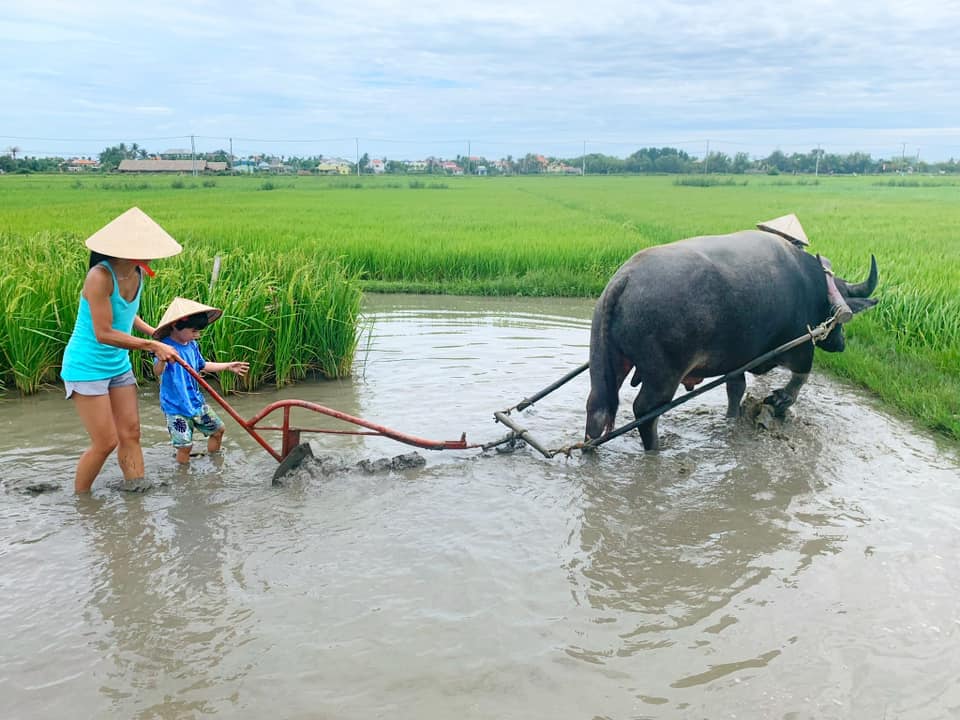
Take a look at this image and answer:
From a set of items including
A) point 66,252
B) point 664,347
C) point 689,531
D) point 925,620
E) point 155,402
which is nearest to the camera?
point 925,620

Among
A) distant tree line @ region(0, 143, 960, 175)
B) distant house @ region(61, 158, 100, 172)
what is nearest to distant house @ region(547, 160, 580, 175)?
distant tree line @ region(0, 143, 960, 175)

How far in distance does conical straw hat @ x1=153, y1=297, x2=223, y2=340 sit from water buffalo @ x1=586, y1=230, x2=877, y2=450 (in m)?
2.04

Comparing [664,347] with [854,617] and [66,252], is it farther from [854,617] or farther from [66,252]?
[66,252]

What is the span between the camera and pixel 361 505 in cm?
385

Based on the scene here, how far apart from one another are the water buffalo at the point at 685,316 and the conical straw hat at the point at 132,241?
2205mm

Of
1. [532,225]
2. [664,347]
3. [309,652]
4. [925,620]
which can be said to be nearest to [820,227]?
[532,225]

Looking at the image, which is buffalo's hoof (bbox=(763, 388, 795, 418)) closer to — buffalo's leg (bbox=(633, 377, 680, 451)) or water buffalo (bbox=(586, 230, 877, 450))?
water buffalo (bbox=(586, 230, 877, 450))

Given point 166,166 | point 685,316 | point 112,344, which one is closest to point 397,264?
point 685,316

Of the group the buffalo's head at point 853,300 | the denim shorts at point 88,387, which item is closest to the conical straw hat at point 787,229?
the buffalo's head at point 853,300

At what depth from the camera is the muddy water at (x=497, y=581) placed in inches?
97.5

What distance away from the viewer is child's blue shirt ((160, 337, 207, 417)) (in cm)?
412

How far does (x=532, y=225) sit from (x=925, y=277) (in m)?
8.14

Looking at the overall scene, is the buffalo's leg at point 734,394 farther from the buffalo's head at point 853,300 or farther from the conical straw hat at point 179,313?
the conical straw hat at point 179,313

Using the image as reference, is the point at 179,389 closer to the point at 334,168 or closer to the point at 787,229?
the point at 787,229
